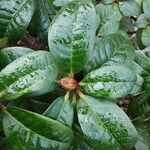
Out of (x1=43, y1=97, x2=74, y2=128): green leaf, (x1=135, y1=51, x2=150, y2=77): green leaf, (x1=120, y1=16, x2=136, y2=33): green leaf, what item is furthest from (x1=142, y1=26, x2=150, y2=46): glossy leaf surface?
(x1=43, y1=97, x2=74, y2=128): green leaf

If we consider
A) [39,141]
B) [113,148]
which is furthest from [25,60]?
[113,148]

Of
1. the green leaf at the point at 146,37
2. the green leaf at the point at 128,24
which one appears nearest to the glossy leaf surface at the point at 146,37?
the green leaf at the point at 146,37

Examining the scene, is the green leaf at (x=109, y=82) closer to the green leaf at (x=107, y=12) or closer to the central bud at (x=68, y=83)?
the central bud at (x=68, y=83)

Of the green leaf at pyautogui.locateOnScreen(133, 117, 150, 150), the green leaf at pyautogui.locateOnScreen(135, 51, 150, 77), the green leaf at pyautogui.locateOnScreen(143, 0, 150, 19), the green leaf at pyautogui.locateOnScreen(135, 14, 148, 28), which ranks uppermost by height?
the green leaf at pyautogui.locateOnScreen(143, 0, 150, 19)

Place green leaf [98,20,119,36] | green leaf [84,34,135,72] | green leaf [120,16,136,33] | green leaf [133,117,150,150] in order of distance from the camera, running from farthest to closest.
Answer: green leaf [120,16,136,33] < green leaf [133,117,150,150] < green leaf [98,20,119,36] < green leaf [84,34,135,72]

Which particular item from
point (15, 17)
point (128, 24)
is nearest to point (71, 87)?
point (15, 17)

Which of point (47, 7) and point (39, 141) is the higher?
point (47, 7)

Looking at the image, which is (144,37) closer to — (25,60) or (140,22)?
(140,22)

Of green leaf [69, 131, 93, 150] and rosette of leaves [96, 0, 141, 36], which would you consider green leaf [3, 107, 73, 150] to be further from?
rosette of leaves [96, 0, 141, 36]
